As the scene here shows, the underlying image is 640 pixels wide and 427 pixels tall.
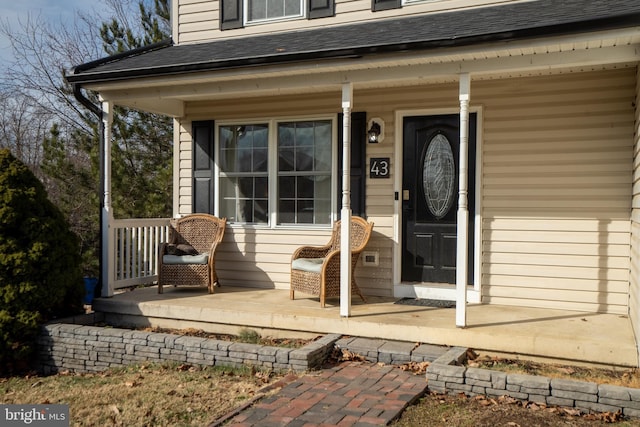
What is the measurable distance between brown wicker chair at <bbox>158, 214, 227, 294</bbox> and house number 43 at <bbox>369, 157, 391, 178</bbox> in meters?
1.92

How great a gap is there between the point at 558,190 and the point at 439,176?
122 centimetres

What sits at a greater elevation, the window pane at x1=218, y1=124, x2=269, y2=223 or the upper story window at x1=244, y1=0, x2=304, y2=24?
the upper story window at x1=244, y1=0, x2=304, y2=24

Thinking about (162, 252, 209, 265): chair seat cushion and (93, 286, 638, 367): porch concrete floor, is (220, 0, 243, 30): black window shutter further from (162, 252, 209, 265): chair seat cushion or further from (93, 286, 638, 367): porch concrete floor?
(93, 286, 638, 367): porch concrete floor

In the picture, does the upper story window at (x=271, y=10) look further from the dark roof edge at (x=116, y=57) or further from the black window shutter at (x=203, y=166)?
the black window shutter at (x=203, y=166)

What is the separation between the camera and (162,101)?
6773mm

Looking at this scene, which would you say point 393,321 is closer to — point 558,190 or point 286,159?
point 558,190

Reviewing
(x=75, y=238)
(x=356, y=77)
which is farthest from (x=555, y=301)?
(x=75, y=238)

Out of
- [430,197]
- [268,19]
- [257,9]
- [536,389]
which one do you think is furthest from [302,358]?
[257,9]

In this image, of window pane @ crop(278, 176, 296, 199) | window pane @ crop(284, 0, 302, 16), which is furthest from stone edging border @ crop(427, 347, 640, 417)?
window pane @ crop(284, 0, 302, 16)

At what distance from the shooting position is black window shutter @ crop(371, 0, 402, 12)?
620 centimetres

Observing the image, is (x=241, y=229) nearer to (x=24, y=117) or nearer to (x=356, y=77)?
(x=356, y=77)

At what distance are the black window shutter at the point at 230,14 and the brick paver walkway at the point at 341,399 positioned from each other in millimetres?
4727

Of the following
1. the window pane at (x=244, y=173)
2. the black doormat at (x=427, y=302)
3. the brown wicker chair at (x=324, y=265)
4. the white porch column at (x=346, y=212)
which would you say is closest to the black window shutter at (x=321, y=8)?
the window pane at (x=244, y=173)

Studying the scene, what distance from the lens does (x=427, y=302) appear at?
5.79 meters
